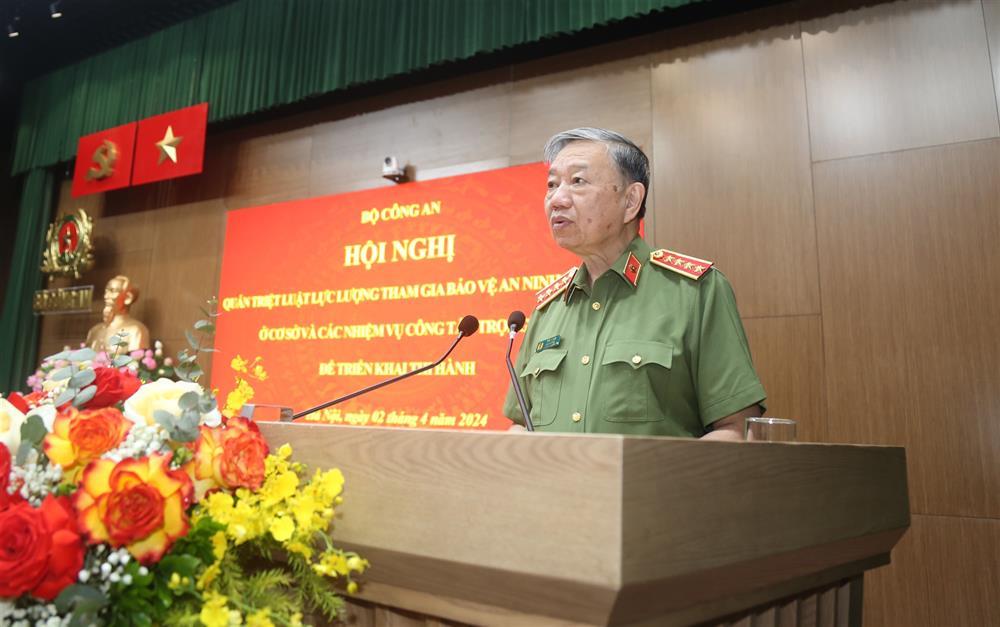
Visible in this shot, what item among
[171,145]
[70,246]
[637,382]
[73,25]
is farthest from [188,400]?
[73,25]

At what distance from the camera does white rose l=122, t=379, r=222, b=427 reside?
0.79 metres

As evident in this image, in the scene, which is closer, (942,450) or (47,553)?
(47,553)

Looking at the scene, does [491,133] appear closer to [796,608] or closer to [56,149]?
[796,608]

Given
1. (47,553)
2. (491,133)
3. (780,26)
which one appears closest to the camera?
(47,553)

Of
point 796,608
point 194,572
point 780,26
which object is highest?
point 780,26

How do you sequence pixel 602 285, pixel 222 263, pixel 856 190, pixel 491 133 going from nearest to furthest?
pixel 602 285 < pixel 856 190 < pixel 491 133 < pixel 222 263

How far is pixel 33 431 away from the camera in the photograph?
2.41 ft

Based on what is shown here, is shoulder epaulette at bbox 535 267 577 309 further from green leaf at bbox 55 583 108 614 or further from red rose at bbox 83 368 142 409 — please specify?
green leaf at bbox 55 583 108 614

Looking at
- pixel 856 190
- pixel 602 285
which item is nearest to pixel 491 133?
pixel 856 190

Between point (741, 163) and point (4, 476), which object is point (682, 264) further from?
point (741, 163)

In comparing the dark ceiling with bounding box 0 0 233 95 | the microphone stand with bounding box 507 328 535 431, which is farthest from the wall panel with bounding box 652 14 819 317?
the dark ceiling with bounding box 0 0 233 95

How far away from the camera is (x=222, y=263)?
4.24m

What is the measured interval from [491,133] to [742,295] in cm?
150

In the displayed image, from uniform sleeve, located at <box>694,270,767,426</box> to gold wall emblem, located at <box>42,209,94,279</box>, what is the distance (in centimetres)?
457
